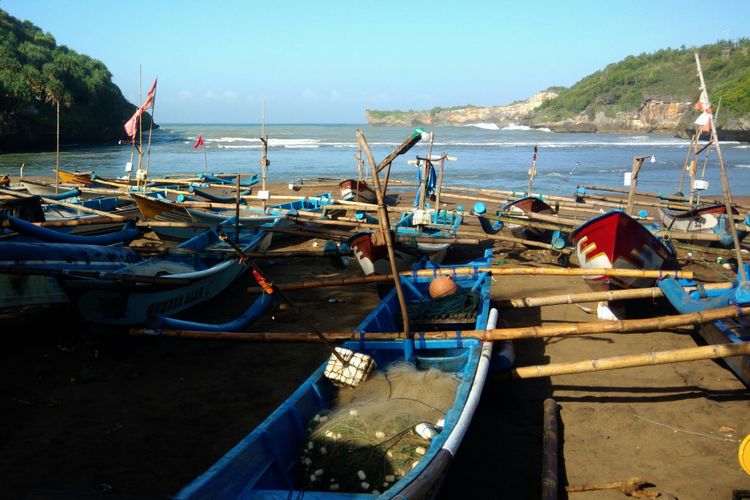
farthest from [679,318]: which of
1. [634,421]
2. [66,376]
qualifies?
[66,376]

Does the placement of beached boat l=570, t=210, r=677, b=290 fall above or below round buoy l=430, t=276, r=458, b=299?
above

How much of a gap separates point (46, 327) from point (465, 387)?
20.5 feet

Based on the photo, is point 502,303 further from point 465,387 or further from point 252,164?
point 252,164

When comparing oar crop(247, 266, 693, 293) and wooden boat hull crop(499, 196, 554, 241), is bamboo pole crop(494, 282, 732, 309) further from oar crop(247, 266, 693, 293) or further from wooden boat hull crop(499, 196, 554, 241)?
wooden boat hull crop(499, 196, 554, 241)

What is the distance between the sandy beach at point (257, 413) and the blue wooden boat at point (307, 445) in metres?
0.65

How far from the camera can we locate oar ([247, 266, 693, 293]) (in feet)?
24.4

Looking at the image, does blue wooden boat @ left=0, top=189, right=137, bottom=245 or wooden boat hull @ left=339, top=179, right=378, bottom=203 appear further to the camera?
wooden boat hull @ left=339, top=179, right=378, bottom=203

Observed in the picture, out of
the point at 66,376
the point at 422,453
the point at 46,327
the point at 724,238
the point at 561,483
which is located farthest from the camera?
the point at 724,238

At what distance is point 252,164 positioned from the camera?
40344mm

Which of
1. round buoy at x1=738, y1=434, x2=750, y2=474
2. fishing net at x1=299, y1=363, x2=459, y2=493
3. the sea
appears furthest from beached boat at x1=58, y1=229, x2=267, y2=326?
the sea

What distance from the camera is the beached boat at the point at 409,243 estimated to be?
9.31 meters

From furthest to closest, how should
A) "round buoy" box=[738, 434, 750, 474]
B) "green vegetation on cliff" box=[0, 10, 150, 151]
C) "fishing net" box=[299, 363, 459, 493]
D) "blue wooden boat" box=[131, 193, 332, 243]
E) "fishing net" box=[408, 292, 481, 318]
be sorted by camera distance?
"green vegetation on cliff" box=[0, 10, 150, 151] → "blue wooden boat" box=[131, 193, 332, 243] → "fishing net" box=[408, 292, 481, 318] → "fishing net" box=[299, 363, 459, 493] → "round buoy" box=[738, 434, 750, 474]

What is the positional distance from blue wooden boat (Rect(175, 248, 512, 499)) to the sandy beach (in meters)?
0.65

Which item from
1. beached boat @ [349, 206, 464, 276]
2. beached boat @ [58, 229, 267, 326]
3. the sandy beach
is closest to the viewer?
the sandy beach
